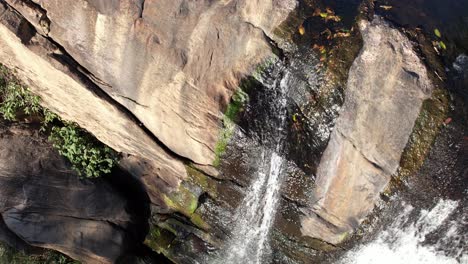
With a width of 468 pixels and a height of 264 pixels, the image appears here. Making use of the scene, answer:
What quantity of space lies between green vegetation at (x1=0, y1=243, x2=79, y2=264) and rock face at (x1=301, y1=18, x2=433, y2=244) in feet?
21.0

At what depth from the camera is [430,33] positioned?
6105 millimetres

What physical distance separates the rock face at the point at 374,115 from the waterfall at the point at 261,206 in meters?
0.73

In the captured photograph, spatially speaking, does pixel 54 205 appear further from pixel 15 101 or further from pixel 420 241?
pixel 420 241

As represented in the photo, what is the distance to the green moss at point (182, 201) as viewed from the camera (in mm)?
8428

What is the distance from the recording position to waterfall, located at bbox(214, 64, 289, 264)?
21.2 ft

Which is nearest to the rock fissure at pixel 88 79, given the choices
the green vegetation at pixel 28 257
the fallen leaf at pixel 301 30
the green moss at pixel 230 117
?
the green moss at pixel 230 117

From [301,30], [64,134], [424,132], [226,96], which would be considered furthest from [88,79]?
[424,132]

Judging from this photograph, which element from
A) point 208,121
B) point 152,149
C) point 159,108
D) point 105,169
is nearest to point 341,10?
point 208,121

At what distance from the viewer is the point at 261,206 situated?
7.55 m

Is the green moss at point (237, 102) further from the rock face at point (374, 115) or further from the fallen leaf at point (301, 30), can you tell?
the rock face at point (374, 115)

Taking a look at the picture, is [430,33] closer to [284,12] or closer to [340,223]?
[284,12]

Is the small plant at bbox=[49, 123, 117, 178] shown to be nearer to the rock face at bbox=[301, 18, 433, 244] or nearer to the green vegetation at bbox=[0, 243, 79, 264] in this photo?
the green vegetation at bbox=[0, 243, 79, 264]

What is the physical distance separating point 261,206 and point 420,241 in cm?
245

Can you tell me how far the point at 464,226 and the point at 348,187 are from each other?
1.64 m
